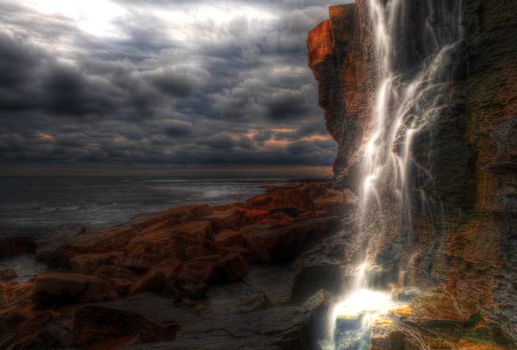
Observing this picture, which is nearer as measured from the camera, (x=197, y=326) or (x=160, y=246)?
(x=197, y=326)

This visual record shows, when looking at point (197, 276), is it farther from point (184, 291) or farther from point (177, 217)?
point (177, 217)

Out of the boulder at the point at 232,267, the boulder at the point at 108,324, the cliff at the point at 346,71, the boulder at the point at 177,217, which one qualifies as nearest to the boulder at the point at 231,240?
the boulder at the point at 232,267

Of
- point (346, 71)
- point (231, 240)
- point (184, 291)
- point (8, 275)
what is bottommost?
point (8, 275)

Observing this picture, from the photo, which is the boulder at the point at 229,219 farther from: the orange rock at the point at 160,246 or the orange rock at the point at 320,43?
the orange rock at the point at 320,43

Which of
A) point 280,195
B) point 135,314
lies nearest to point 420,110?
point 135,314

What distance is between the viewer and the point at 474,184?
4.70 metres

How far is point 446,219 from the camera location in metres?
5.05

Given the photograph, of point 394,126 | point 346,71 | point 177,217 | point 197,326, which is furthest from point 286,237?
point 346,71

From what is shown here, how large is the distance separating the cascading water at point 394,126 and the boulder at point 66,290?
5.88 m

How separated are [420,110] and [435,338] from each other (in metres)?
3.77

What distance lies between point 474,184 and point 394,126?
2005 millimetres

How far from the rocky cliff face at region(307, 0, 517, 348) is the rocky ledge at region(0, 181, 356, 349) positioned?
2.21 m

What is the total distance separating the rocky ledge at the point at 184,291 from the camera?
5.41 metres

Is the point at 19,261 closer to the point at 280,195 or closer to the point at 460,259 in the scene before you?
the point at 280,195
